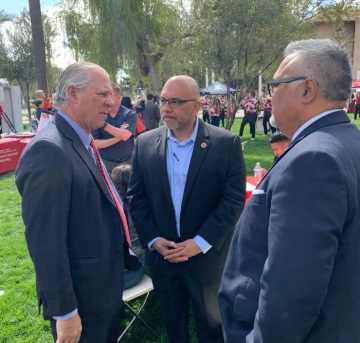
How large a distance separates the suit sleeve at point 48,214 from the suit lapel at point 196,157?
896mm

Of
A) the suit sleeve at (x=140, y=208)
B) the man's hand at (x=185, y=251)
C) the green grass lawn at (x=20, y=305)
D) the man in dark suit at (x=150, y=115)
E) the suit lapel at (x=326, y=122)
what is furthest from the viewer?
the man in dark suit at (x=150, y=115)

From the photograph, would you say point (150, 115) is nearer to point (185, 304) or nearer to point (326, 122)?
point (185, 304)

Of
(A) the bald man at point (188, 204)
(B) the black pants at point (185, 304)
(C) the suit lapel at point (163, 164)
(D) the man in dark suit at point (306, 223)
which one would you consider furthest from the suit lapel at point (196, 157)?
(D) the man in dark suit at point (306, 223)

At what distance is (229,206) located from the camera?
2346 mm

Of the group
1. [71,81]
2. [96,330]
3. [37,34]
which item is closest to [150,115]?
[37,34]

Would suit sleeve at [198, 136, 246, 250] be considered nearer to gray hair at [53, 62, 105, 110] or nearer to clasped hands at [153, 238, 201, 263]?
clasped hands at [153, 238, 201, 263]

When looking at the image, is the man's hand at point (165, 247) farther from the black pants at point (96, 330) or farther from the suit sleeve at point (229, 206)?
the black pants at point (96, 330)

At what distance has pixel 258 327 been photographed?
1.22 meters

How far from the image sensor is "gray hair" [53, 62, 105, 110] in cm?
183

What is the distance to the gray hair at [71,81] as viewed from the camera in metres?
1.83

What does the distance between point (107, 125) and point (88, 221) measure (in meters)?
2.63

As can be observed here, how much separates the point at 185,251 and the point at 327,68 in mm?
1437

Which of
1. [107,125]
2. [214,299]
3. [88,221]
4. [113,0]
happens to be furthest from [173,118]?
[113,0]

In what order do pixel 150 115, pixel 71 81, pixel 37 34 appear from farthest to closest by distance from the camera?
1. pixel 37 34
2. pixel 150 115
3. pixel 71 81
